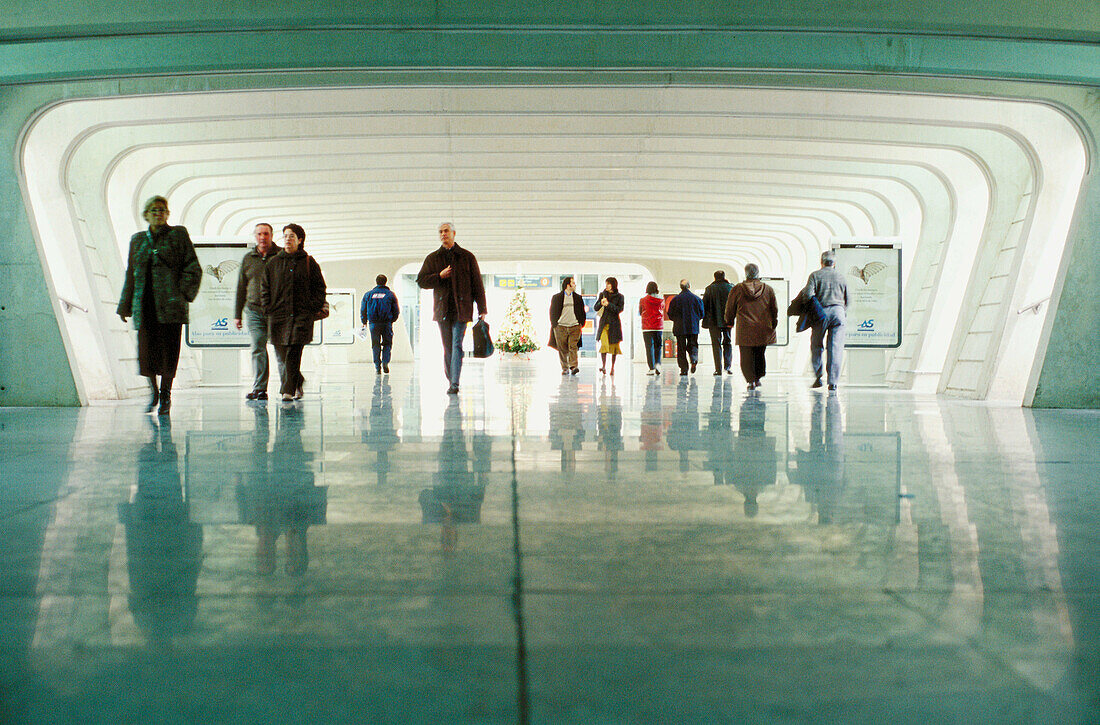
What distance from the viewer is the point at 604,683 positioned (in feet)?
4.88

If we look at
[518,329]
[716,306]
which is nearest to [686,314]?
[716,306]

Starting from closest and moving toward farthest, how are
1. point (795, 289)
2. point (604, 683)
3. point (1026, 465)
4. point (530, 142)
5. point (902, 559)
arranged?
point (604, 683), point (902, 559), point (1026, 465), point (530, 142), point (795, 289)

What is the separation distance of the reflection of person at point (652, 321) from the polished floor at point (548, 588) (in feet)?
47.0

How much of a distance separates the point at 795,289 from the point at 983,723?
29629 mm

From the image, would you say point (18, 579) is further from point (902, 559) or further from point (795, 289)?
point (795, 289)

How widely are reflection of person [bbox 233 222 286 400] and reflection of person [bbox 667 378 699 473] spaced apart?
4038mm

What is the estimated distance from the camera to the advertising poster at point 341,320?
3106cm

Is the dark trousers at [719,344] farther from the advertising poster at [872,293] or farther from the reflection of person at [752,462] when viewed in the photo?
the reflection of person at [752,462]

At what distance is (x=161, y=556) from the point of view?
93.3 inches

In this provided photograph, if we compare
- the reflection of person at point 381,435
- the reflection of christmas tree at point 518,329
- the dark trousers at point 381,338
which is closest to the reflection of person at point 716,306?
the dark trousers at point 381,338

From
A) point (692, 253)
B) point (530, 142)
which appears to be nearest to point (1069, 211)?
point (530, 142)

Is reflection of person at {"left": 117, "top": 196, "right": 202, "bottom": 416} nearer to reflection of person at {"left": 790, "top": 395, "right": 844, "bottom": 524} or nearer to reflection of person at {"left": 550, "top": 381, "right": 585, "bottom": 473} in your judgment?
reflection of person at {"left": 550, "top": 381, "right": 585, "bottom": 473}

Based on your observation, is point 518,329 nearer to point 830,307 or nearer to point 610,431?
point 830,307

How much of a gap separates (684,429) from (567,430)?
0.78m
